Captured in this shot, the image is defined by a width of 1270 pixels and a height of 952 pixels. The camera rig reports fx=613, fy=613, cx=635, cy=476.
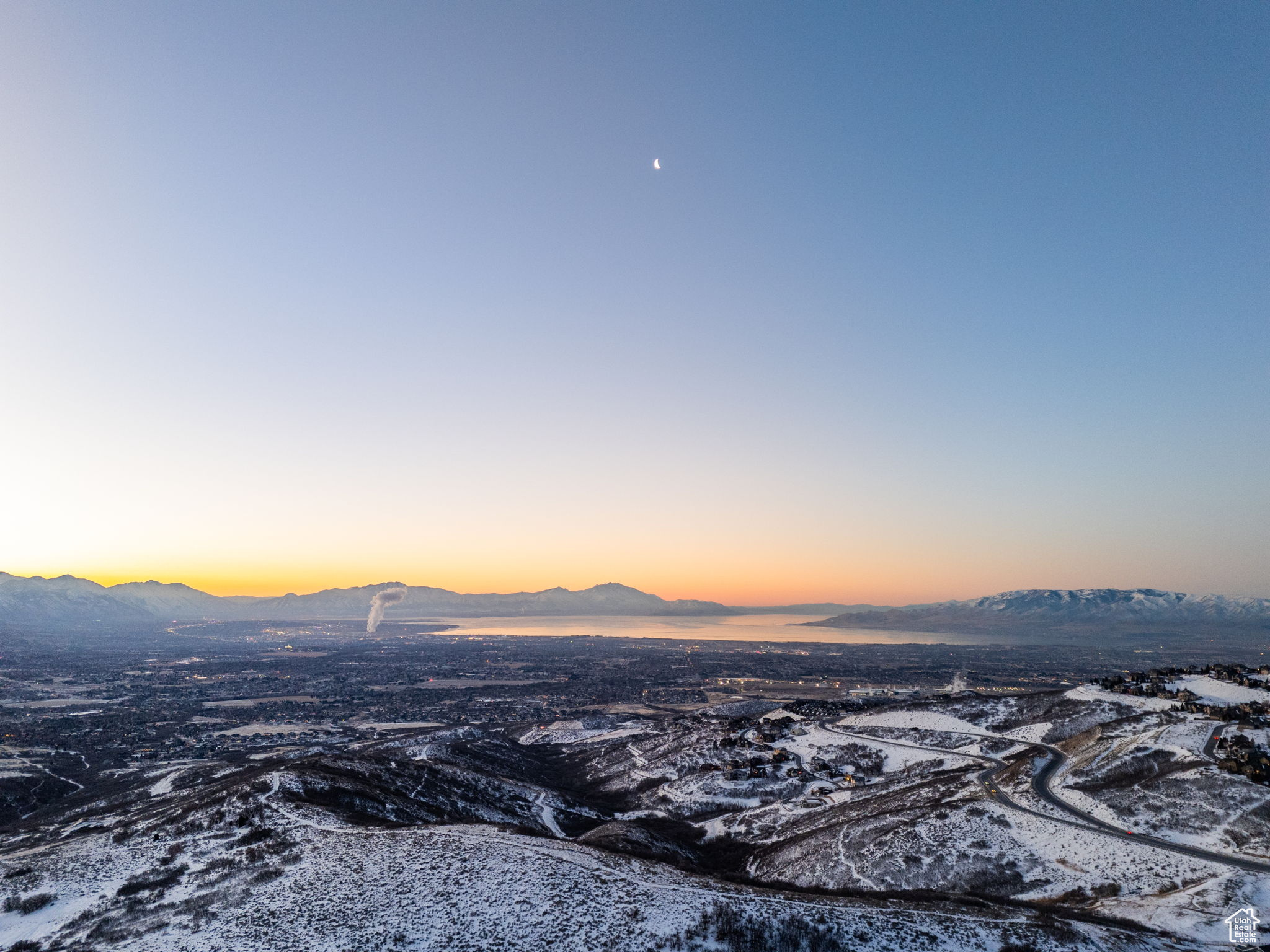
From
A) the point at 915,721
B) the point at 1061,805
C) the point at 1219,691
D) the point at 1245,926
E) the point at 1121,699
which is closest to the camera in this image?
the point at 1245,926

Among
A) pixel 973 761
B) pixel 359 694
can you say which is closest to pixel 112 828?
pixel 973 761

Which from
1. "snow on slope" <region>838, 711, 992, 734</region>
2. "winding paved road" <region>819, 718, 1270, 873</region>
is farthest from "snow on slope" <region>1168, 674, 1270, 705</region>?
"snow on slope" <region>838, 711, 992, 734</region>

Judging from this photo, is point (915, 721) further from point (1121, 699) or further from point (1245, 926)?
point (1245, 926)

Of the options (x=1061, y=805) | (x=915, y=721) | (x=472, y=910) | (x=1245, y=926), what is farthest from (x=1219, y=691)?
(x=472, y=910)

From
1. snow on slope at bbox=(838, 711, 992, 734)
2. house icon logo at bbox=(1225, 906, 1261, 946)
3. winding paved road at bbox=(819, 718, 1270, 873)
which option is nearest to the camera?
house icon logo at bbox=(1225, 906, 1261, 946)

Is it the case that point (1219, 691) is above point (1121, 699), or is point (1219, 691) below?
above

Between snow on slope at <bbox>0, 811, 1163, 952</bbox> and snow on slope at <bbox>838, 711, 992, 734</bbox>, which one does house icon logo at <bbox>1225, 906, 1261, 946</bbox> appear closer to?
snow on slope at <bbox>0, 811, 1163, 952</bbox>
